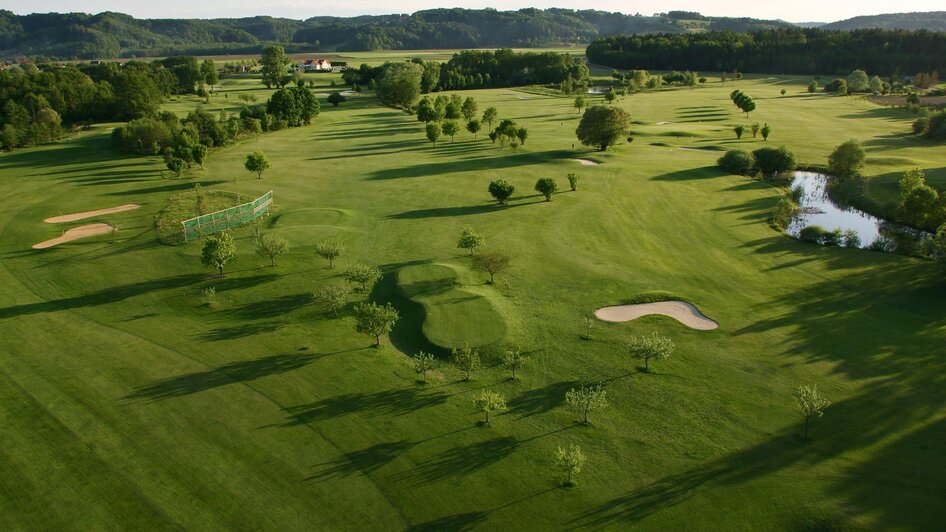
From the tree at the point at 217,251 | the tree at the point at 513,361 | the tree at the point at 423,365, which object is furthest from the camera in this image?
the tree at the point at 217,251

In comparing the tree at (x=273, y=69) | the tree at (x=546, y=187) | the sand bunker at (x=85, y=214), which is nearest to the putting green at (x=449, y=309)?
the tree at (x=546, y=187)

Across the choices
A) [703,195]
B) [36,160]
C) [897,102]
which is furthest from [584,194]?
[897,102]

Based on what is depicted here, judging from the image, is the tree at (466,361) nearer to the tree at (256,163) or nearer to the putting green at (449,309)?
the putting green at (449,309)

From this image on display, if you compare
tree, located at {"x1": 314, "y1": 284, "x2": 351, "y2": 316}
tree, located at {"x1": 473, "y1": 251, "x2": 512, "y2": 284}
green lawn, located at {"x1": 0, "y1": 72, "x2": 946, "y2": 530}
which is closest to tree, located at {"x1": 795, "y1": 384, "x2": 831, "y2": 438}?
green lawn, located at {"x1": 0, "y1": 72, "x2": 946, "y2": 530}

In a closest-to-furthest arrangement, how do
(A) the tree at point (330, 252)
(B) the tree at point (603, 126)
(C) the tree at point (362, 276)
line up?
(C) the tree at point (362, 276) < (A) the tree at point (330, 252) < (B) the tree at point (603, 126)

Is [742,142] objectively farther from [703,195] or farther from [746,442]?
[746,442]
